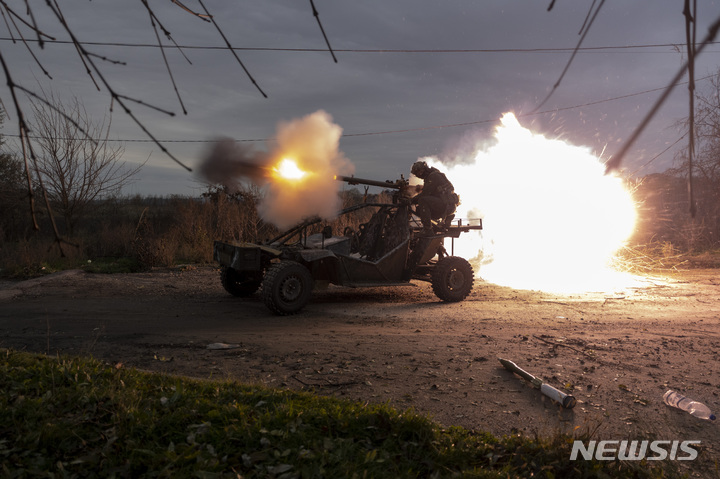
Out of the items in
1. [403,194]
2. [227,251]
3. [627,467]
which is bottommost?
[627,467]

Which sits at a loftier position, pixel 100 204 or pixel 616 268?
pixel 100 204

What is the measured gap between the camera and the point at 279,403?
418cm

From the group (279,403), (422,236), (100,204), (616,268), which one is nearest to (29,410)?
(279,403)

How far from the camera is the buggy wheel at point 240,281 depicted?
10844 millimetres

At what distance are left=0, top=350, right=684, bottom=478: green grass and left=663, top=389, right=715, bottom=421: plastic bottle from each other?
1.48m

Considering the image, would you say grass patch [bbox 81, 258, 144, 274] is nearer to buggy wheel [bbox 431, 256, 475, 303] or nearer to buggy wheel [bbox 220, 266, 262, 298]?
buggy wheel [bbox 220, 266, 262, 298]

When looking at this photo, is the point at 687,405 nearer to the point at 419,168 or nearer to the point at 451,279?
the point at 451,279

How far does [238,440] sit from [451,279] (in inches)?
312

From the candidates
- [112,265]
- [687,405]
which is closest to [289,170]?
[687,405]

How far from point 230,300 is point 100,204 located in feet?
35.1

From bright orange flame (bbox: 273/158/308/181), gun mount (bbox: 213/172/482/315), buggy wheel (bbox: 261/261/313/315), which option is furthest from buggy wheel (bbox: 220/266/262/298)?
bright orange flame (bbox: 273/158/308/181)

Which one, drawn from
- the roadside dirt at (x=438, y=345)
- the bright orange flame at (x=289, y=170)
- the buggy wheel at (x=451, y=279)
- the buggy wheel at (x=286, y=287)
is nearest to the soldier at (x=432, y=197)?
the buggy wheel at (x=451, y=279)

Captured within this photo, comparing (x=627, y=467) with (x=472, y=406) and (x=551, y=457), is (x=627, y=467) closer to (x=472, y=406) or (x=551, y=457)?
(x=551, y=457)

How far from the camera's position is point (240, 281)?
10961 mm
